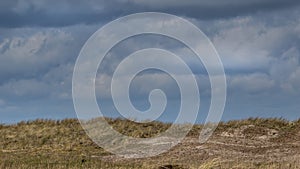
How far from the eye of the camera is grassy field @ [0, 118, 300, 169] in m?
23.3

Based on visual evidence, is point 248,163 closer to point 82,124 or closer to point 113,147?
point 113,147

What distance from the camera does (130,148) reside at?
2969cm

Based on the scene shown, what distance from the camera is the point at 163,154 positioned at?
90.9ft

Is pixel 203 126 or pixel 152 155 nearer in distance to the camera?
pixel 152 155

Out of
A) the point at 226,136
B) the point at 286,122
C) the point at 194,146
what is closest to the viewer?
the point at 194,146

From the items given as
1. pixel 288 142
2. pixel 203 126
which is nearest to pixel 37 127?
pixel 203 126

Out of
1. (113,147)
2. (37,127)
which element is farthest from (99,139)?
(37,127)

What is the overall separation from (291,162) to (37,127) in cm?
1683

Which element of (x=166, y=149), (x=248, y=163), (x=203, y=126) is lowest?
(x=248, y=163)

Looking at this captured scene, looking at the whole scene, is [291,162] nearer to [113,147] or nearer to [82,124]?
[113,147]

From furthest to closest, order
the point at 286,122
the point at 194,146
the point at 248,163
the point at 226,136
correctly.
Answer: the point at 286,122 → the point at 226,136 → the point at 194,146 → the point at 248,163

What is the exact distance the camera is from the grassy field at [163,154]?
76.5ft

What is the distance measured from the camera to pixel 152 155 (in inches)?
1082

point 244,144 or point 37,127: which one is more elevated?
point 37,127
